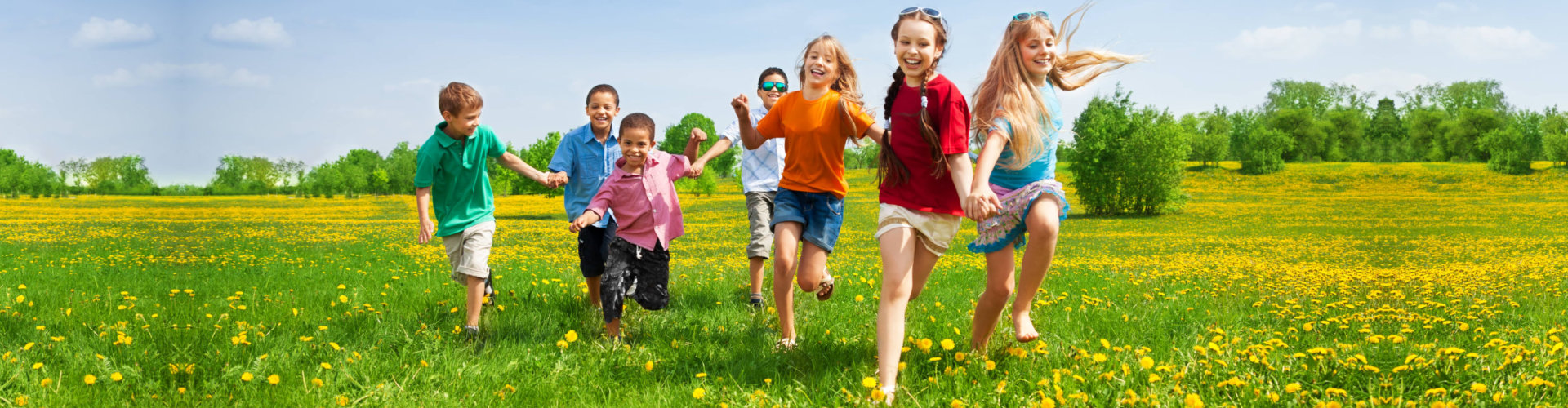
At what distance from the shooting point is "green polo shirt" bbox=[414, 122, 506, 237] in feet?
16.9

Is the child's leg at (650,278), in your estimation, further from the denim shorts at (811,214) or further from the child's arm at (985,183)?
the child's arm at (985,183)

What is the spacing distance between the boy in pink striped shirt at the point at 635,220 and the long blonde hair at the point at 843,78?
0.85 meters

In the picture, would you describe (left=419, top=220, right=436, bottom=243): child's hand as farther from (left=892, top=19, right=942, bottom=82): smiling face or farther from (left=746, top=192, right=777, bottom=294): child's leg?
(left=892, top=19, right=942, bottom=82): smiling face

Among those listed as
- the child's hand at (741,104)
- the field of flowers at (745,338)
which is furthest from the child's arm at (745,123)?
the field of flowers at (745,338)

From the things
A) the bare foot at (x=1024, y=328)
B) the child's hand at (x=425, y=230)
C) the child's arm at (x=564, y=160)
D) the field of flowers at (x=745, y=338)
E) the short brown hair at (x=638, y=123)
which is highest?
the short brown hair at (x=638, y=123)

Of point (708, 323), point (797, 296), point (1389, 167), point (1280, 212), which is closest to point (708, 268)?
point (797, 296)

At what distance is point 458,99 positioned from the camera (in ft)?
16.7

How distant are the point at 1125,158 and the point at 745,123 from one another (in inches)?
1182

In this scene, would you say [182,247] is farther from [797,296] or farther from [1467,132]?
[1467,132]

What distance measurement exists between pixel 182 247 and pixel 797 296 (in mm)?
10804

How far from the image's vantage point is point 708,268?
9.94 meters

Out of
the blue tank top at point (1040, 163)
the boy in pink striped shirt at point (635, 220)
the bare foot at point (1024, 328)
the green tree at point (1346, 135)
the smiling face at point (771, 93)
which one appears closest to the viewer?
the blue tank top at point (1040, 163)

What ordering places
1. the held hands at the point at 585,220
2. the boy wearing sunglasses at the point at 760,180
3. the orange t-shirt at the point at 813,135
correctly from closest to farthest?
the orange t-shirt at the point at 813,135
the held hands at the point at 585,220
the boy wearing sunglasses at the point at 760,180

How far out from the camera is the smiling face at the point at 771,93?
227 inches
